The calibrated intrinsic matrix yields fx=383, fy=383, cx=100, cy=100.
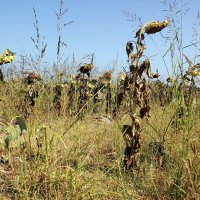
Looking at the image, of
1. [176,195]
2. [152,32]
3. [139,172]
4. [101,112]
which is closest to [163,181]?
[176,195]

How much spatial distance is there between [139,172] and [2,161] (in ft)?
2.98

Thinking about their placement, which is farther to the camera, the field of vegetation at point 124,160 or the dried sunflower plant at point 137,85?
the dried sunflower plant at point 137,85

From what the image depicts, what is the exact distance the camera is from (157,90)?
19.9 ft

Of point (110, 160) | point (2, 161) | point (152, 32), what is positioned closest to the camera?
point (152, 32)

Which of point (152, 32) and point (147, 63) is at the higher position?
point (152, 32)

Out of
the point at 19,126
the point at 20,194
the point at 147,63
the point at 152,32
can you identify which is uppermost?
the point at 152,32

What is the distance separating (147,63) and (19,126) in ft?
3.14

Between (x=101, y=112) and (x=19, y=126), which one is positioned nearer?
(x=19, y=126)

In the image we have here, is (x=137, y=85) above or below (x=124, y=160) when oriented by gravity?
above

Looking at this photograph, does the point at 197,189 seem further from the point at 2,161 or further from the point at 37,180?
the point at 2,161

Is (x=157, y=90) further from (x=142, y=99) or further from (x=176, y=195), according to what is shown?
(x=176, y=195)

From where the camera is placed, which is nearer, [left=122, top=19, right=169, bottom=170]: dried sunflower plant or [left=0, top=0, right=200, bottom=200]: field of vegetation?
[left=0, top=0, right=200, bottom=200]: field of vegetation

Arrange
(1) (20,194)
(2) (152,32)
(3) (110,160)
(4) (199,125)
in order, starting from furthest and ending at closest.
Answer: (4) (199,125) → (3) (110,160) → (2) (152,32) → (1) (20,194)

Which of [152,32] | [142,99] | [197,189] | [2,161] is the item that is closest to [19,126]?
[2,161]
